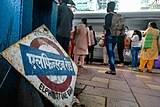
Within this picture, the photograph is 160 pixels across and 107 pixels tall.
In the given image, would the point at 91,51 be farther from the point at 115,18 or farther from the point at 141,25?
the point at 115,18

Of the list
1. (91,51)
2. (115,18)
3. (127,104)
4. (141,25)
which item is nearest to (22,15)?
(127,104)

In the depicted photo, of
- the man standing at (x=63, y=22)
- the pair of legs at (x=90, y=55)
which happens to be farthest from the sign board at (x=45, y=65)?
the pair of legs at (x=90, y=55)

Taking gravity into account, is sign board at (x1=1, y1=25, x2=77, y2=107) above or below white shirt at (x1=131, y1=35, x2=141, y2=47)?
above

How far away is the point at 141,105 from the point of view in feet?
6.72

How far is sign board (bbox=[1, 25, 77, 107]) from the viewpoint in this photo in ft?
3.33

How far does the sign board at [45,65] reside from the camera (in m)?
1.01

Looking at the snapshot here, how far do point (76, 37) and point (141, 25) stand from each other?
14.2ft

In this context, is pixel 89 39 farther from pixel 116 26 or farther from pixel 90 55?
pixel 90 55

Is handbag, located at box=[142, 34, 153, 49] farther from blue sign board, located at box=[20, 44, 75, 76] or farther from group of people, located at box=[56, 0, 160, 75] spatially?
blue sign board, located at box=[20, 44, 75, 76]

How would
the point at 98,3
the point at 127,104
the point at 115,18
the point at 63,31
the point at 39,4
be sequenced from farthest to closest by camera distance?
the point at 98,3
the point at 115,18
the point at 63,31
the point at 127,104
the point at 39,4

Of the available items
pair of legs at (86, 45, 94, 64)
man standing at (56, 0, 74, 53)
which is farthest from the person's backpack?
pair of legs at (86, 45, 94, 64)

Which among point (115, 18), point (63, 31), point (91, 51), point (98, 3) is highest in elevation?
point (98, 3)

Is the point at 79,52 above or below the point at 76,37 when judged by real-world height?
below

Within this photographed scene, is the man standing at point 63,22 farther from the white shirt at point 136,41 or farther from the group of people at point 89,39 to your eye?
the white shirt at point 136,41
